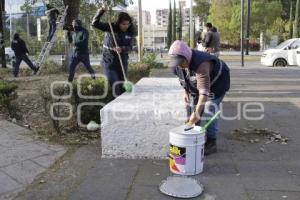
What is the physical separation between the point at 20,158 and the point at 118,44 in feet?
7.88

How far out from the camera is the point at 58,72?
16.8 m

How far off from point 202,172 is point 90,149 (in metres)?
1.73

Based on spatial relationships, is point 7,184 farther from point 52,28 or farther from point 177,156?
point 52,28

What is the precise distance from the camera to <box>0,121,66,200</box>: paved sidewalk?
494 centimetres

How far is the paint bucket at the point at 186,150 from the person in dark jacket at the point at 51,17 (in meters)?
14.0

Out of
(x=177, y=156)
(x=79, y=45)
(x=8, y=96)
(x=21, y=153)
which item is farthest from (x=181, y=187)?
(x=79, y=45)

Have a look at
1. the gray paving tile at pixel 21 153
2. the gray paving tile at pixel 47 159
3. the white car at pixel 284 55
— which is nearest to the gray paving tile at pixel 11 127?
the gray paving tile at pixel 21 153

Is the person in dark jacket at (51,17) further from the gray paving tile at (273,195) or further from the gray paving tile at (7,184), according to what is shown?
the gray paving tile at (273,195)

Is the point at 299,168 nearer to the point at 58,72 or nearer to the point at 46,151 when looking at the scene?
the point at 46,151

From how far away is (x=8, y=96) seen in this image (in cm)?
803

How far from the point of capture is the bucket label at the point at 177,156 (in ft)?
16.0

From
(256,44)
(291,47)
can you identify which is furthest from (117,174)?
(256,44)

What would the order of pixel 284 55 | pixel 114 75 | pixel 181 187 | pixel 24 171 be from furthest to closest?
pixel 284 55
pixel 114 75
pixel 24 171
pixel 181 187

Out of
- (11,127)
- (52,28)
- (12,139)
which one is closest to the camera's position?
(12,139)
